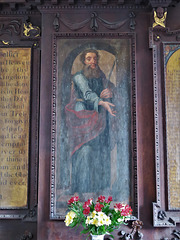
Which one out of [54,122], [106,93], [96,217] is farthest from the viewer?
[106,93]

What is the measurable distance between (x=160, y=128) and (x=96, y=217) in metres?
1.78

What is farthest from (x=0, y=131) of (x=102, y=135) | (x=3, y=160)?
(x=102, y=135)

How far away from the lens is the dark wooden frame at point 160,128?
4473mm

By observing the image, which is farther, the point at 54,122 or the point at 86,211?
the point at 54,122

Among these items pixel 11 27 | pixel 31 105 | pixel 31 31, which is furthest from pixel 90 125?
pixel 11 27

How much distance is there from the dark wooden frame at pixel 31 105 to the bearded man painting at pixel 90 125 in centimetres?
61

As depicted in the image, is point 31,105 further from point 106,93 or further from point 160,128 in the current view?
point 160,128

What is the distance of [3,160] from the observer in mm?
4836

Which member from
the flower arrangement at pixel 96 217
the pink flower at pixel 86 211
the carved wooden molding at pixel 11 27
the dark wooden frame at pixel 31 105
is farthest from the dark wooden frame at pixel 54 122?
the pink flower at pixel 86 211

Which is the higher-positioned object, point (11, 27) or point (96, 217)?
point (11, 27)

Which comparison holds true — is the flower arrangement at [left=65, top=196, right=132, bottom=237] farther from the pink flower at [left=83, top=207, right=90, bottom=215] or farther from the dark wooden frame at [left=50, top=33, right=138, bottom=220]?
the dark wooden frame at [left=50, top=33, right=138, bottom=220]

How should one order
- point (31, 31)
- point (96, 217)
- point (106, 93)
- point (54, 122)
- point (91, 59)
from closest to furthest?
point (96, 217)
point (54, 122)
point (106, 93)
point (91, 59)
point (31, 31)

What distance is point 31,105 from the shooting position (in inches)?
195

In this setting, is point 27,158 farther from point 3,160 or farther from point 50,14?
point 50,14
